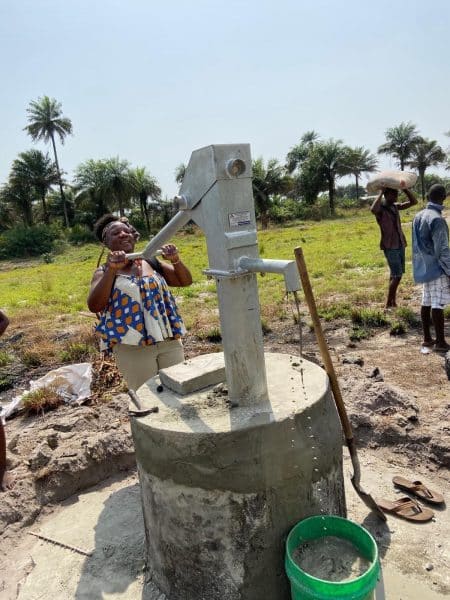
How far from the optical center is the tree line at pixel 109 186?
114 feet

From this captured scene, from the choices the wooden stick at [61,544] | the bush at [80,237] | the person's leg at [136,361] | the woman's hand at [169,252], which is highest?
the bush at [80,237]

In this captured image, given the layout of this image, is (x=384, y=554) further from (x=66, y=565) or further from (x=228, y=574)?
(x=66, y=565)

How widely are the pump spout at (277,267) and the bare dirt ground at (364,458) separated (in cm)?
158

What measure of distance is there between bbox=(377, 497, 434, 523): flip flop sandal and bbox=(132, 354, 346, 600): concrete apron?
683 millimetres

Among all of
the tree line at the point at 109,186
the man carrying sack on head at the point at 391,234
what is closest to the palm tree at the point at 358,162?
the tree line at the point at 109,186

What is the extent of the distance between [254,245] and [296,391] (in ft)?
2.52

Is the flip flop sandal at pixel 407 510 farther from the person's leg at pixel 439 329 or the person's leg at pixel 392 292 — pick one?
the person's leg at pixel 392 292

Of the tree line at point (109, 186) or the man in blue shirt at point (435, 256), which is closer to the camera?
the man in blue shirt at point (435, 256)

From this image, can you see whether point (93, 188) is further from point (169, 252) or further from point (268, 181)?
point (169, 252)

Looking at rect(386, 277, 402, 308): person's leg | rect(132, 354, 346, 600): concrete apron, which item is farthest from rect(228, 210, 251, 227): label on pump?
rect(386, 277, 402, 308): person's leg

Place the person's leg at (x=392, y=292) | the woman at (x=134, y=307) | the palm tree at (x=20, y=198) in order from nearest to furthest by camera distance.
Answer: the woman at (x=134, y=307)
the person's leg at (x=392, y=292)
the palm tree at (x=20, y=198)

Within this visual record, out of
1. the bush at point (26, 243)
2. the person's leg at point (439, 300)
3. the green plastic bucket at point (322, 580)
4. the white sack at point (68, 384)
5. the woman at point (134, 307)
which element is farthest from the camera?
the bush at point (26, 243)

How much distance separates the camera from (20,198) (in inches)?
1436

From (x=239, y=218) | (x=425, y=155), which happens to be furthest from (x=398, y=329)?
(x=425, y=155)
